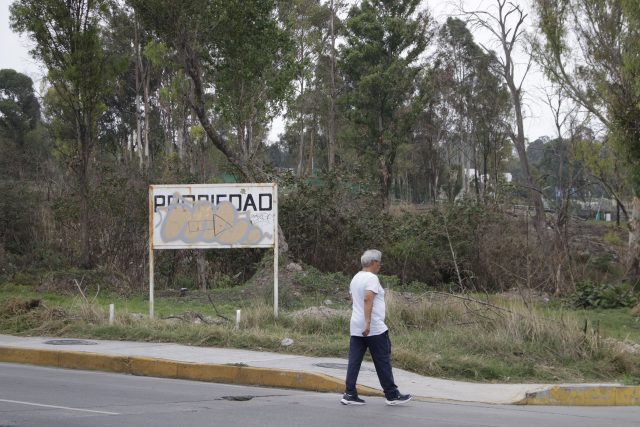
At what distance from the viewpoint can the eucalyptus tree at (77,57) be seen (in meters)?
24.3

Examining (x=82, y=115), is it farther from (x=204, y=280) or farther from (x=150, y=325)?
(x=150, y=325)

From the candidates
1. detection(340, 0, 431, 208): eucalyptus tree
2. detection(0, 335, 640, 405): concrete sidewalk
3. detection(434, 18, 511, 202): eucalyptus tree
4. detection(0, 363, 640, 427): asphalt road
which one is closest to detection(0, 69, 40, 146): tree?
detection(340, 0, 431, 208): eucalyptus tree

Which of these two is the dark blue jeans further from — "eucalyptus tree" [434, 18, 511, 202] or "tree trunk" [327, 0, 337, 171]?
"eucalyptus tree" [434, 18, 511, 202]

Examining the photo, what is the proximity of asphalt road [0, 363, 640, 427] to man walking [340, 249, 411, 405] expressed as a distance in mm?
174

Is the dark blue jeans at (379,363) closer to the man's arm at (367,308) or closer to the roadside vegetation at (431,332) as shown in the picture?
the man's arm at (367,308)

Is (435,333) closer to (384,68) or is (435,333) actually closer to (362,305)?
(362,305)

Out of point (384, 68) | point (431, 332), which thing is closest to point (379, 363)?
point (431, 332)

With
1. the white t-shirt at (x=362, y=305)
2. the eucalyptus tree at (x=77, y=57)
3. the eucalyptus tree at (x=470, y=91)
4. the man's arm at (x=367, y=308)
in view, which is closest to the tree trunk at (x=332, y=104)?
A: the eucalyptus tree at (x=470, y=91)

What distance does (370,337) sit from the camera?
9.53m

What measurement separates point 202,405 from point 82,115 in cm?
1806

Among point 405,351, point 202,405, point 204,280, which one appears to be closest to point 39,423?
point 202,405

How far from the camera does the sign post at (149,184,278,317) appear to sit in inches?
639

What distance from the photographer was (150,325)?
15.2 metres

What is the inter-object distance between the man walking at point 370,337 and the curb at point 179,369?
93 cm
